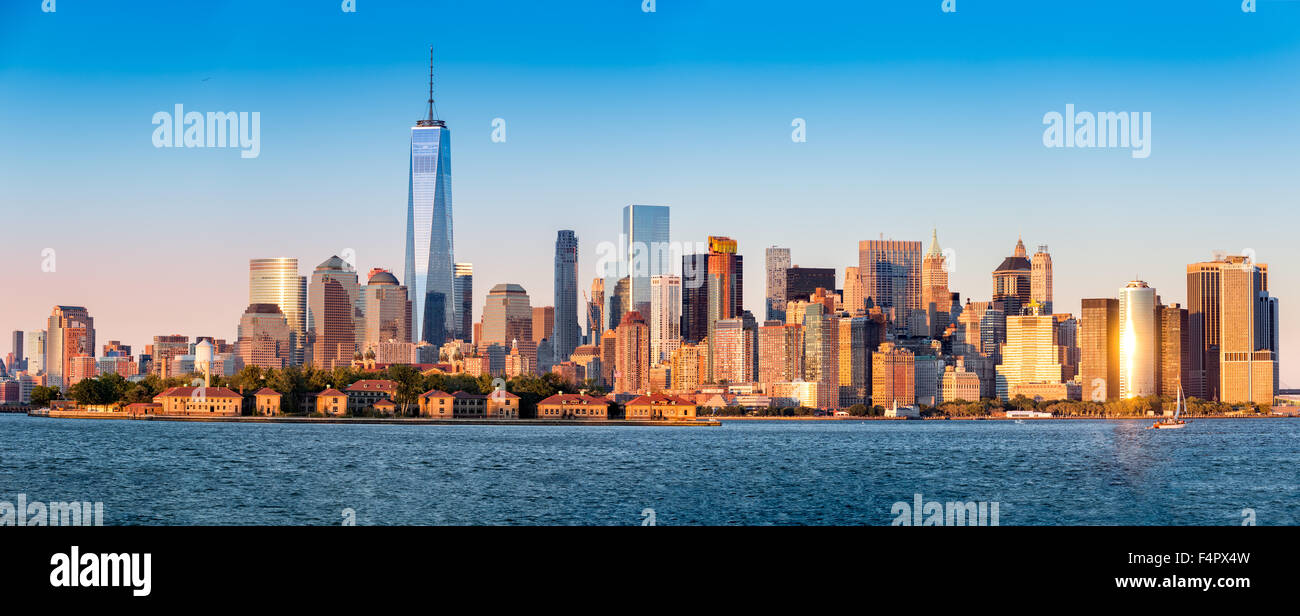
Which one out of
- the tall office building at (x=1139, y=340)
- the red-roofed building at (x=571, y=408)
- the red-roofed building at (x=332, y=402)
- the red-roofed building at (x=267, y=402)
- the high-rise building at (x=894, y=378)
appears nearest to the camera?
the red-roofed building at (x=571, y=408)

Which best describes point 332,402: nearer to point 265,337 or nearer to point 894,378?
point 265,337

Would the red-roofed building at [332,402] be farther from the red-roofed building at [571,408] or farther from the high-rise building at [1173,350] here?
the high-rise building at [1173,350]

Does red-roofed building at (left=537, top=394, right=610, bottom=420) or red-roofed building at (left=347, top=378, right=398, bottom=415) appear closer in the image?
red-roofed building at (left=537, top=394, right=610, bottom=420)

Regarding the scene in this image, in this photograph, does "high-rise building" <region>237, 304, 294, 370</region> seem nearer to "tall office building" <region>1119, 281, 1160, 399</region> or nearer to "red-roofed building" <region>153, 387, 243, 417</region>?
"red-roofed building" <region>153, 387, 243, 417</region>

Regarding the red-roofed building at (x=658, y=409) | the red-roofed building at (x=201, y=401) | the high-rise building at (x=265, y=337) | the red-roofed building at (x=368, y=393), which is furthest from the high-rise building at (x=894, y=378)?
the red-roofed building at (x=201, y=401)

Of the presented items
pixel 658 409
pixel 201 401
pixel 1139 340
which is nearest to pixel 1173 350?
pixel 1139 340

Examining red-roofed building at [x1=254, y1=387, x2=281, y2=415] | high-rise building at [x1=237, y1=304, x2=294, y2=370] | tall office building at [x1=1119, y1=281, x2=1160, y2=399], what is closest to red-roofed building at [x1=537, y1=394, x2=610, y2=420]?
red-roofed building at [x1=254, y1=387, x2=281, y2=415]
